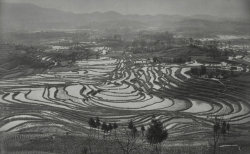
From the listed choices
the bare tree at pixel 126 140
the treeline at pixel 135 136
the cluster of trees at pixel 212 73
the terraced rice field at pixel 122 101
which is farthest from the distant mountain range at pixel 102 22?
the bare tree at pixel 126 140

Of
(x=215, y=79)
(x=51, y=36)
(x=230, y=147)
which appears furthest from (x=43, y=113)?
(x=51, y=36)

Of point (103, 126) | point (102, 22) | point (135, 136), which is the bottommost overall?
point (135, 136)

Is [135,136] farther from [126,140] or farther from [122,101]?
[122,101]

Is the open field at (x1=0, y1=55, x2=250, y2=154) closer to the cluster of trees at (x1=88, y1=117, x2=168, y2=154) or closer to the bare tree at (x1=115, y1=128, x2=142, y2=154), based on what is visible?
the cluster of trees at (x1=88, y1=117, x2=168, y2=154)

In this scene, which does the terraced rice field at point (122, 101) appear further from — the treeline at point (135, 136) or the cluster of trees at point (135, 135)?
the cluster of trees at point (135, 135)

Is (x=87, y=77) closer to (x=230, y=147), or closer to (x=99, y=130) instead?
(x=99, y=130)

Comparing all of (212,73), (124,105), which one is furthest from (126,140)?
(212,73)
